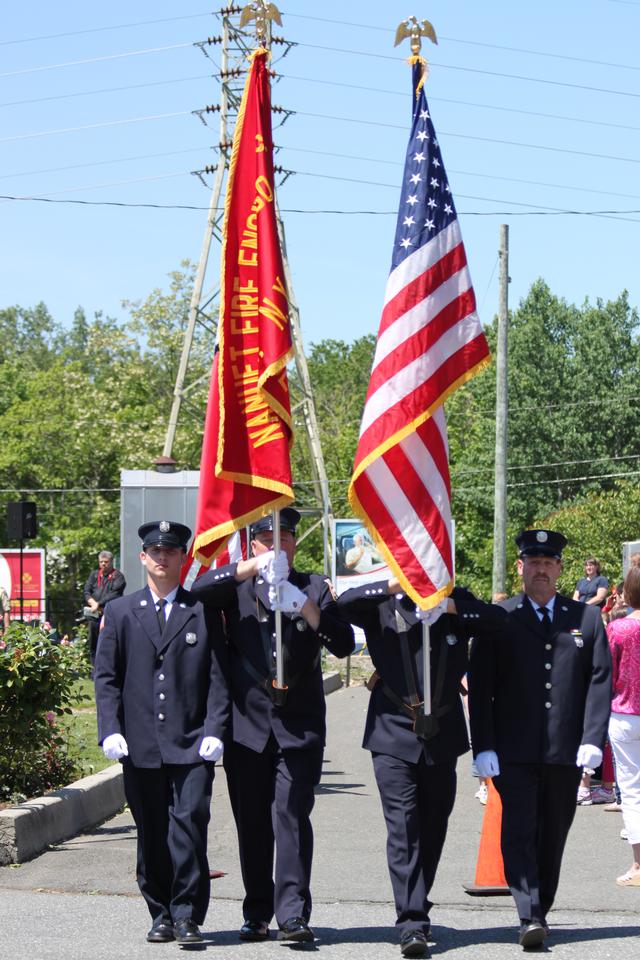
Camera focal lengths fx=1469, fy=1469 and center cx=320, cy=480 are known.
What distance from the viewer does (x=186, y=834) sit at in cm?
695

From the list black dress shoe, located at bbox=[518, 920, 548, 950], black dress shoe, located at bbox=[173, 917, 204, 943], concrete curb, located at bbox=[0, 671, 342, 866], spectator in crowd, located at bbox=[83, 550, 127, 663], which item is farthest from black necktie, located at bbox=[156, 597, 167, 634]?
spectator in crowd, located at bbox=[83, 550, 127, 663]

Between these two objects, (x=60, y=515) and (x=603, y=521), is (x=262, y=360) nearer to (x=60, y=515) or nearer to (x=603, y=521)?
(x=603, y=521)

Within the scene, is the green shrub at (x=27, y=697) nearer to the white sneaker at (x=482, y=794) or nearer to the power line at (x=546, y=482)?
the white sneaker at (x=482, y=794)

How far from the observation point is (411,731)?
698 centimetres

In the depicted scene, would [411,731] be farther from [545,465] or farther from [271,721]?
[545,465]

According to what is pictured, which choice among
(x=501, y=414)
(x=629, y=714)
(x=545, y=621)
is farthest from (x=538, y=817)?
(x=501, y=414)

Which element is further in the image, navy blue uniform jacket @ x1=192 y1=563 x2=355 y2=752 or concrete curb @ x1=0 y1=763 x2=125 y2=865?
concrete curb @ x1=0 y1=763 x2=125 y2=865

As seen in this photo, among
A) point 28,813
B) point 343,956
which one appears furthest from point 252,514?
point 28,813

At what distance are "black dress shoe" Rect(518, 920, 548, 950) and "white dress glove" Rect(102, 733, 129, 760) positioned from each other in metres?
2.04

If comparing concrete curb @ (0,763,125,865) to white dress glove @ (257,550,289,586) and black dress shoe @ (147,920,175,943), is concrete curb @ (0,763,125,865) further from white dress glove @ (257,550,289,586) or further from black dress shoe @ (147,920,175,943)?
white dress glove @ (257,550,289,586)

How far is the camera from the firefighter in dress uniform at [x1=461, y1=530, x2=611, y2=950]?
7055 mm

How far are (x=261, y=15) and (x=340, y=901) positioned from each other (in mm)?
4869

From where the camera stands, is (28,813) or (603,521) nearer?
(28,813)

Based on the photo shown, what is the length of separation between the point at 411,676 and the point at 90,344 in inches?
2379
